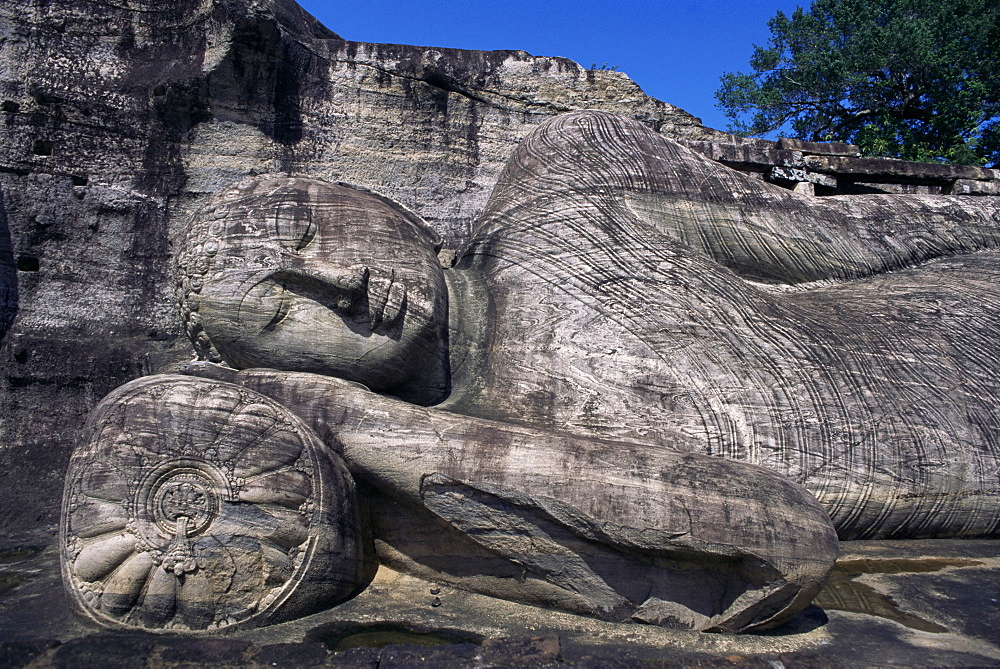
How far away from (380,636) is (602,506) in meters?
0.73

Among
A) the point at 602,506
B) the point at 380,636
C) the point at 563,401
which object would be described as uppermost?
the point at 563,401

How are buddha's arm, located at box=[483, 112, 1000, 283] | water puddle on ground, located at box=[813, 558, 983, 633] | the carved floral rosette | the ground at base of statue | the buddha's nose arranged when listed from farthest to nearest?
buddha's arm, located at box=[483, 112, 1000, 283] → the buddha's nose → water puddle on ground, located at box=[813, 558, 983, 633] → the carved floral rosette → the ground at base of statue

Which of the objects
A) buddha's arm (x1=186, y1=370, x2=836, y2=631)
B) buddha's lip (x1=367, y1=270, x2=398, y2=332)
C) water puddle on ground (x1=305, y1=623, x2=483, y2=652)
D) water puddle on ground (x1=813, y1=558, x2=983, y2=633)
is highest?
buddha's lip (x1=367, y1=270, x2=398, y2=332)

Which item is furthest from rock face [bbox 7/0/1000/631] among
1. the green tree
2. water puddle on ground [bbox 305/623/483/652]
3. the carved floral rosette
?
the green tree

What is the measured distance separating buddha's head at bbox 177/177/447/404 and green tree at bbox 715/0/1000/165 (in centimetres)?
1181

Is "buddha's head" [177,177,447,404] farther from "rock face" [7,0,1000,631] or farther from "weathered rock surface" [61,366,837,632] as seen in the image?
"weathered rock surface" [61,366,837,632]

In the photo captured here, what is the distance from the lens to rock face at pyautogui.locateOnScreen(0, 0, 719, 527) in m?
3.37

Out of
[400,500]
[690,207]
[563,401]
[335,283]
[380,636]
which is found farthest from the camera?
[690,207]

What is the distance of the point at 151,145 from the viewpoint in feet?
12.0

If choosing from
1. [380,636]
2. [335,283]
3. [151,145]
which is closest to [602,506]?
[380,636]

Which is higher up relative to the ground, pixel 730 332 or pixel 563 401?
pixel 730 332

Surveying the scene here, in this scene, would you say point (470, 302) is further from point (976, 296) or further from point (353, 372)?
point (976, 296)

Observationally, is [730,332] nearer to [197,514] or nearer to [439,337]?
[439,337]

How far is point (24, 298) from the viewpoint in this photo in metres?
3.38
